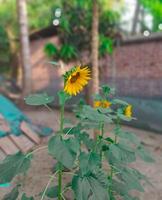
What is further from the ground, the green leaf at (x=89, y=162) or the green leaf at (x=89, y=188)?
the green leaf at (x=89, y=162)

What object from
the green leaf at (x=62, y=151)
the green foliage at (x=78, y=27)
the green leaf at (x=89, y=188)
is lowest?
the green leaf at (x=89, y=188)

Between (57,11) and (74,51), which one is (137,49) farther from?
(57,11)

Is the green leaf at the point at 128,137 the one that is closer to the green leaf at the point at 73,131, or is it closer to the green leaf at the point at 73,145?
the green leaf at the point at 73,131

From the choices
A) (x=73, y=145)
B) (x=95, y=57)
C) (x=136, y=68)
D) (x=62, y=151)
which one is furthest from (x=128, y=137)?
(x=136, y=68)

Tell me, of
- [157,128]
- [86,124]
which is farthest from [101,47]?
[86,124]

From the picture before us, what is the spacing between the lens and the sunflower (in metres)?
2.37

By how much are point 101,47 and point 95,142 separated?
6876 mm

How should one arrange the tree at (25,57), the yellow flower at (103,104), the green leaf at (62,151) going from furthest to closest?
the tree at (25,57), the yellow flower at (103,104), the green leaf at (62,151)

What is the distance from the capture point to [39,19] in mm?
17328

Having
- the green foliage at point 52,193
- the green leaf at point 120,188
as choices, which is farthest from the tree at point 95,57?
the green foliage at point 52,193

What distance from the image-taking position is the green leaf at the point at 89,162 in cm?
246

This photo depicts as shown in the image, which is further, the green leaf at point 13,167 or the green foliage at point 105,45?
the green foliage at point 105,45

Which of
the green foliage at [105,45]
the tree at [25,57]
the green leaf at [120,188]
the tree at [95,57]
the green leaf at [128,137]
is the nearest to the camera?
the green leaf at [120,188]

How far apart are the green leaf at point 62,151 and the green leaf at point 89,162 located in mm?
135
